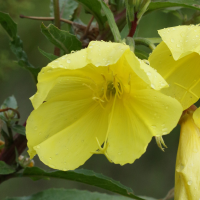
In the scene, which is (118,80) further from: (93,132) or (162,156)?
(162,156)

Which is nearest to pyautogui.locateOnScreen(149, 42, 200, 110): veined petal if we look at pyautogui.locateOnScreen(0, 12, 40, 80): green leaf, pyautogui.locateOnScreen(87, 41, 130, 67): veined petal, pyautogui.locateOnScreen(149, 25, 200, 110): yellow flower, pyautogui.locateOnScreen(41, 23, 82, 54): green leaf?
pyautogui.locateOnScreen(149, 25, 200, 110): yellow flower

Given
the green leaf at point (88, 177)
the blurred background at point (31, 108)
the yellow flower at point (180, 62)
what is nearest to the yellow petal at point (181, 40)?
the yellow flower at point (180, 62)

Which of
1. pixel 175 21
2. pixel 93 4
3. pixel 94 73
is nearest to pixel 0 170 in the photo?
pixel 94 73

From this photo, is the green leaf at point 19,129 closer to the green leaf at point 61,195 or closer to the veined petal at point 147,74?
the green leaf at point 61,195

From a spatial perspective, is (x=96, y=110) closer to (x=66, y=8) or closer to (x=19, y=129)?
(x=19, y=129)

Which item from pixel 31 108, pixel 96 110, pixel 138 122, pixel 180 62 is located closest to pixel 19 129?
pixel 96 110

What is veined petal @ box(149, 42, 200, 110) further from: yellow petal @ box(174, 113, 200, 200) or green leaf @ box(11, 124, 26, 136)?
green leaf @ box(11, 124, 26, 136)
